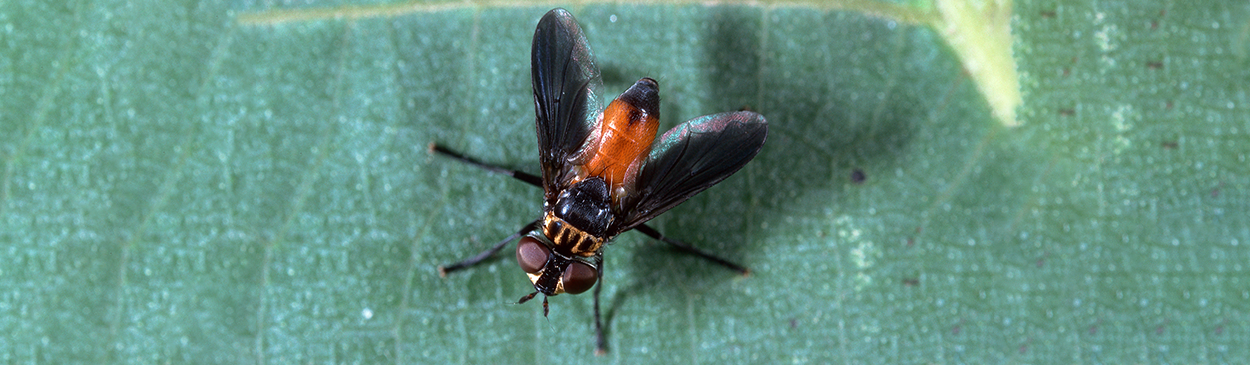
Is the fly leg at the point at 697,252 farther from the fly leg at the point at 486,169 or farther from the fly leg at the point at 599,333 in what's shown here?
the fly leg at the point at 486,169

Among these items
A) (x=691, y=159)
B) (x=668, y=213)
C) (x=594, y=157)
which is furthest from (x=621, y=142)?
A: (x=668, y=213)

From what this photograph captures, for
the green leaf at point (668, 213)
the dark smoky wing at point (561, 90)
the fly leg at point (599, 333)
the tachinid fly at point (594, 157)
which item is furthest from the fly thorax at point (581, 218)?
the green leaf at point (668, 213)

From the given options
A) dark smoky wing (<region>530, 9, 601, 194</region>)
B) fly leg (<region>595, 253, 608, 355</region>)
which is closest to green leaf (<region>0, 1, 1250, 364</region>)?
fly leg (<region>595, 253, 608, 355</region>)

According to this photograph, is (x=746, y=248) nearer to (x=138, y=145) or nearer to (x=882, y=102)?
(x=882, y=102)

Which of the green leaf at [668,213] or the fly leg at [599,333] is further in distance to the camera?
the fly leg at [599,333]

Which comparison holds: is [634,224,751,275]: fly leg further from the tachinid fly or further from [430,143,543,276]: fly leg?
[430,143,543,276]: fly leg
